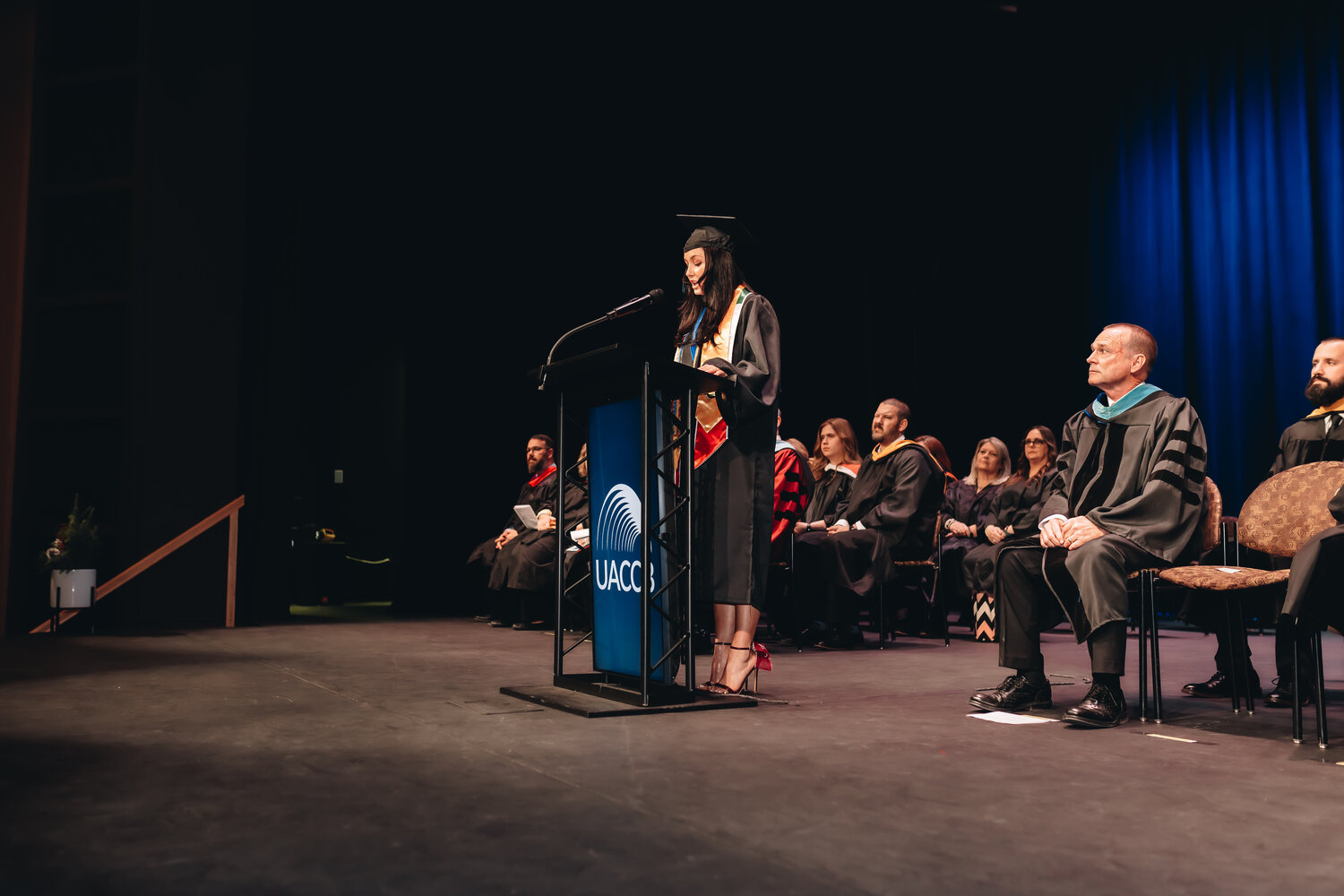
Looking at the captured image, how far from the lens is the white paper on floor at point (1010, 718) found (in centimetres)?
309

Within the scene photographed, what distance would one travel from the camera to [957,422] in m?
9.23

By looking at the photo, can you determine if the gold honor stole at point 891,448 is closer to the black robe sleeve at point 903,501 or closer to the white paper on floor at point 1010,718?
the black robe sleeve at point 903,501

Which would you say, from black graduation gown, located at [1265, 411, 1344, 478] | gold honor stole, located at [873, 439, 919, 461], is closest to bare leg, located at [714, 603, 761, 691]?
black graduation gown, located at [1265, 411, 1344, 478]

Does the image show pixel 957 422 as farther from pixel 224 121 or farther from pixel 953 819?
pixel 953 819

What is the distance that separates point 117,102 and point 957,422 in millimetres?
6781

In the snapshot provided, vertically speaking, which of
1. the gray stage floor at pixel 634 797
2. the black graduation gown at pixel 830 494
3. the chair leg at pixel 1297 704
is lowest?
the gray stage floor at pixel 634 797

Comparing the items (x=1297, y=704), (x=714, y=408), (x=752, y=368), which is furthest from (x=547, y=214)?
(x=1297, y=704)

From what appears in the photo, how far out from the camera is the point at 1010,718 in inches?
125

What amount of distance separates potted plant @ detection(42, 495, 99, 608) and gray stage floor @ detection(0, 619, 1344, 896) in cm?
258

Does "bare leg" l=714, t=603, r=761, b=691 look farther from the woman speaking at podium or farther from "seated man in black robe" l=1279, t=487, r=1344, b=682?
"seated man in black robe" l=1279, t=487, r=1344, b=682

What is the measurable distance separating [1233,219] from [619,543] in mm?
6393

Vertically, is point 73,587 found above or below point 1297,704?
above

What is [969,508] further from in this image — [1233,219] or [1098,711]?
[1098,711]

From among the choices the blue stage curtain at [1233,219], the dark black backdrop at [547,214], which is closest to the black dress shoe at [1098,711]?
the blue stage curtain at [1233,219]
